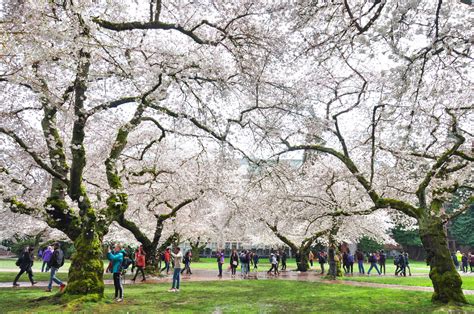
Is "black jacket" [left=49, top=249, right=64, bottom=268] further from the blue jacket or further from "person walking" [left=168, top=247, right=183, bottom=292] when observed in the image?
"person walking" [left=168, top=247, right=183, bottom=292]

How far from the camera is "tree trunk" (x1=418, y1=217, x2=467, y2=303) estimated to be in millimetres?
10375

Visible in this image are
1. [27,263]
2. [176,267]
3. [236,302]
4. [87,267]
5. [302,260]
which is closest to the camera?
[87,267]

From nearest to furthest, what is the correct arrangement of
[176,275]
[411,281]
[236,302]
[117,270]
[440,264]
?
1. [440,264]
2. [117,270]
3. [236,302]
4. [176,275]
5. [411,281]

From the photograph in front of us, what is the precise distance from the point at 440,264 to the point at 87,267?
9978mm

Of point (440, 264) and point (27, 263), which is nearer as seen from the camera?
point (440, 264)

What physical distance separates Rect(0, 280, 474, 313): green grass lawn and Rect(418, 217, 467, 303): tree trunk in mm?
472

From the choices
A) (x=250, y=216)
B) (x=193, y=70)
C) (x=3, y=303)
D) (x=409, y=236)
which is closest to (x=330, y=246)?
(x=250, y=216)

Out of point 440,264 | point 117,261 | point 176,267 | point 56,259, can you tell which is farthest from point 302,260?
point 117,261

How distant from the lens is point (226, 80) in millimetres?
11055

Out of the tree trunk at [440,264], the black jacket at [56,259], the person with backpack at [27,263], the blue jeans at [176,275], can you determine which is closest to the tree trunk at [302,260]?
the blue jeans at [176,275]

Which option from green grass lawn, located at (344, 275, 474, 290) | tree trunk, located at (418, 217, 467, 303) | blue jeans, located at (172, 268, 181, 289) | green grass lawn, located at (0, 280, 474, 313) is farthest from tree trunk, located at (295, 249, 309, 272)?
tree trunk, located at (418, 217, 467, 303)

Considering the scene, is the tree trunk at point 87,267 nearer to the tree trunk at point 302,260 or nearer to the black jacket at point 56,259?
the black jacket at point 56,259

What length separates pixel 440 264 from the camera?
1059 cm

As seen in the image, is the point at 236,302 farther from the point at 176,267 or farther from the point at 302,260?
the point at 302,260
